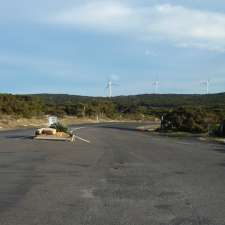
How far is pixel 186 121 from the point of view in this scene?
2611 inches

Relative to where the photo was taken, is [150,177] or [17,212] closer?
[17,212]

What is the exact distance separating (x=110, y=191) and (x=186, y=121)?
54.2 m

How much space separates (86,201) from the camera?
1127 cm

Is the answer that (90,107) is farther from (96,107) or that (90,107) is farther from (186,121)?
(186,121)

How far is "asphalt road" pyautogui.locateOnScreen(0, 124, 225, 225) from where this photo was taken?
9672 millimetres

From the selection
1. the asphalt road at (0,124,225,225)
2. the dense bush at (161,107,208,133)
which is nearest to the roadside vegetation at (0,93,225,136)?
the dense bush at (161,107,208,133)

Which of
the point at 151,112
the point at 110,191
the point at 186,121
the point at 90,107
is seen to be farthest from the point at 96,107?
the point at 110,191

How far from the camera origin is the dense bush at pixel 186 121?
63.5 m

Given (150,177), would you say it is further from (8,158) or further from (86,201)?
(8,158)

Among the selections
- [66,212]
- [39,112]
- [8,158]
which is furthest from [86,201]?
[39,112]

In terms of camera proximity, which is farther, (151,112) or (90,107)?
(151,112)

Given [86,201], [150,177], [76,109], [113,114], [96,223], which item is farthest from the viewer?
[113,114]

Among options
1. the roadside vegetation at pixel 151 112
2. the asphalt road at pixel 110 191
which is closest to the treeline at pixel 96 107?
the roadside vegetation at pixel 151 112

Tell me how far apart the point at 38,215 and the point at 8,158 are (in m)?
11.1
